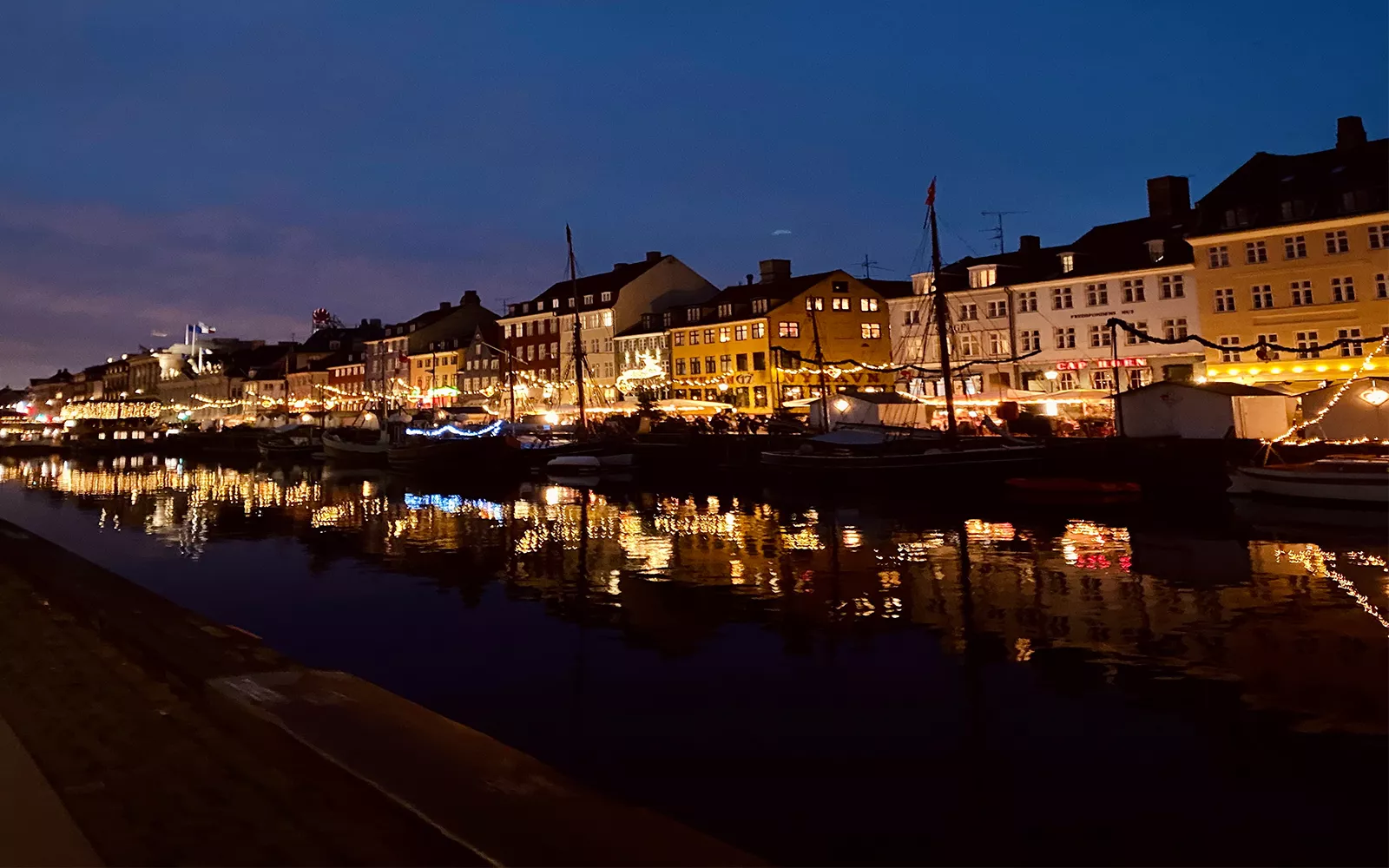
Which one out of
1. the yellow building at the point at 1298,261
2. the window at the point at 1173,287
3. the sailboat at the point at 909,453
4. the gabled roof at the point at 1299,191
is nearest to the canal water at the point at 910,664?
the sailboat at the point at 909,453

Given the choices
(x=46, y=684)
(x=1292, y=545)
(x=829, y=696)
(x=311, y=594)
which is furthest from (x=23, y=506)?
(x=1292, y=545)

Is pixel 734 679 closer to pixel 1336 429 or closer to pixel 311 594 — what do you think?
pixel 311 594

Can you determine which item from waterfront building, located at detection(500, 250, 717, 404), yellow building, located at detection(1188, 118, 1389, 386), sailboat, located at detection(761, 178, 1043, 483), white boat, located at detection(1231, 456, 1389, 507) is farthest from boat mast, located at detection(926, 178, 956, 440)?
waterfront building, located at detection(500, 250, 717, 404)

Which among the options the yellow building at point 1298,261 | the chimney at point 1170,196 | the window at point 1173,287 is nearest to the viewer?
the yellow building at point 1298,261

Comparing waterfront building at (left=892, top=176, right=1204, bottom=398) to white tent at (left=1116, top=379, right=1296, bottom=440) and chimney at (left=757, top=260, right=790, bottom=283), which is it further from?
chimney at (left=757, top=260, right=790, bottom=283)

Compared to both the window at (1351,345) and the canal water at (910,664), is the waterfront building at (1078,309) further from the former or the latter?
the canal water at (910,664)

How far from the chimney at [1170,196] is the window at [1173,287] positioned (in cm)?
793

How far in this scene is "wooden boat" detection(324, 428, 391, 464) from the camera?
73.6 meters

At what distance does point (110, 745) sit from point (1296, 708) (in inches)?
449

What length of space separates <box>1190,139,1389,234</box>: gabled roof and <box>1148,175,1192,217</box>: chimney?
18.1 ft

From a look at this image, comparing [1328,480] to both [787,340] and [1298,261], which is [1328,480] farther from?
[787,340]

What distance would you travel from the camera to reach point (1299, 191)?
50938 mm

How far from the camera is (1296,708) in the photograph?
9.86m

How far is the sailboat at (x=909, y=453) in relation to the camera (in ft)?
126
